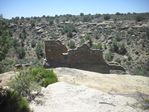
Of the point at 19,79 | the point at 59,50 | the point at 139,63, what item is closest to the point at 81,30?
the point at 139,63

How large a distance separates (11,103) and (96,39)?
4489 centimetres

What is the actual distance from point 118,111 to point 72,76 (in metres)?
6.64

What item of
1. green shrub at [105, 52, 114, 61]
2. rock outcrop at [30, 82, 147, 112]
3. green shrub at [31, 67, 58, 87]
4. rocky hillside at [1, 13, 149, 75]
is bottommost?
green shrub at [105, 52, 114, 61]

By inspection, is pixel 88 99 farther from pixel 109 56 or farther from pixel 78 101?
pixel 109 56

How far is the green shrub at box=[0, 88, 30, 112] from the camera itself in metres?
9.71

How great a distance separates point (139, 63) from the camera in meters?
42.5

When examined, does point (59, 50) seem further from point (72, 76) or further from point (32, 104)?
point (32, 104)

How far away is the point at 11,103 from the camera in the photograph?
10.0 m

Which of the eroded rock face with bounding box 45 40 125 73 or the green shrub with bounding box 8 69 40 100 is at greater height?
the green shrub with bounding box 8 69 40 100

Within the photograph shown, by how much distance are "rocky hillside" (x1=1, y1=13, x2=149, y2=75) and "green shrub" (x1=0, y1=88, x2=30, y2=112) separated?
97.7 feet

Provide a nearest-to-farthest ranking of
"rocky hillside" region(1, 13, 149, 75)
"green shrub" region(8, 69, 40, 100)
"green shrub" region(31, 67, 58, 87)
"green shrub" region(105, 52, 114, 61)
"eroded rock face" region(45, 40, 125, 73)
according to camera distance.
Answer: "green shrub" region(8, 69, 40, 100) < "green shrub" region(31, 67, 58, 87) < "eroded rock face" region(45, 40, 125, 73) < "green shrub" region(105, 52, 114, 61) < "rocky hillside" region(1, 13, 149, 75)

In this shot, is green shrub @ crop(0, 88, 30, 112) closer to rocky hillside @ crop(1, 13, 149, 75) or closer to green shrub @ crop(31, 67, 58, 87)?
green shrub @ crop(31, 67, 58, 87)

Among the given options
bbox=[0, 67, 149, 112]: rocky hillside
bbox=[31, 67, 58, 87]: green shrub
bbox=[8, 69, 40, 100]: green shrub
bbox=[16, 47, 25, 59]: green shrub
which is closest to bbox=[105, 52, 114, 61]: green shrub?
bbox=[16, 47, 25, 59]: green shrub

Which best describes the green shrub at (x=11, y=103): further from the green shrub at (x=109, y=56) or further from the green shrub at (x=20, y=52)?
the green shrub at (x=20, y=52)
